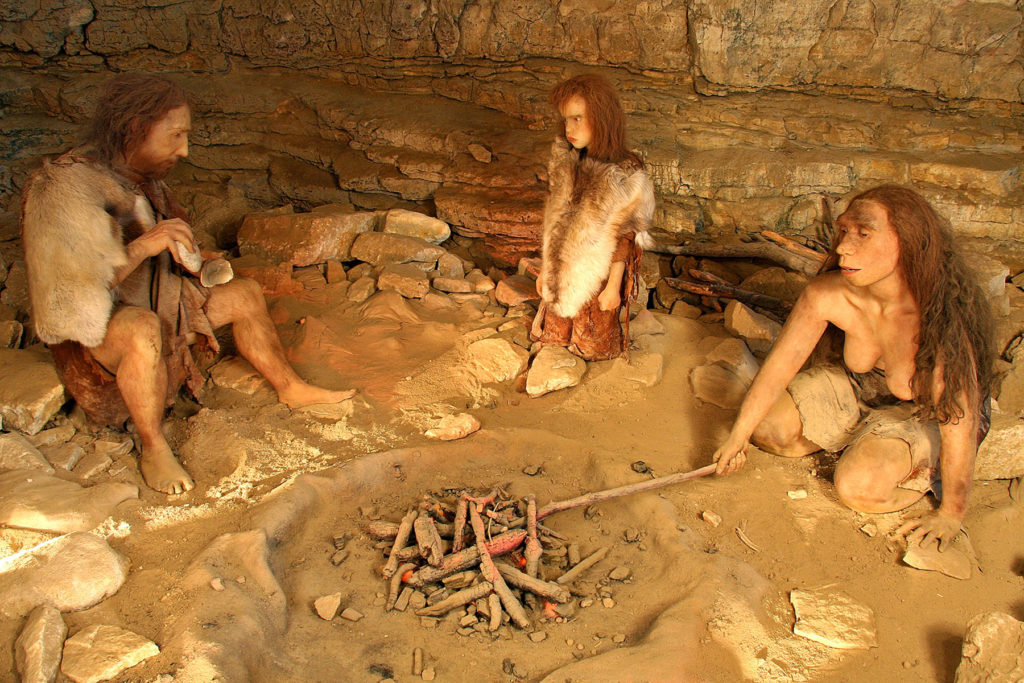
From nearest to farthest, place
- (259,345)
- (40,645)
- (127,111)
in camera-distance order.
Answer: (40,645) < (127,111) < (259,345)

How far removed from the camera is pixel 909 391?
3.38 m

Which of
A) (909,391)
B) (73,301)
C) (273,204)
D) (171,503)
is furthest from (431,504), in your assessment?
(273,204)

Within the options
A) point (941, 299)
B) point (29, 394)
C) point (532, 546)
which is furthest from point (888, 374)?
point (29, 394)

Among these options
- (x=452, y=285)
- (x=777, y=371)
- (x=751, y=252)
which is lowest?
(x=452, y=285)

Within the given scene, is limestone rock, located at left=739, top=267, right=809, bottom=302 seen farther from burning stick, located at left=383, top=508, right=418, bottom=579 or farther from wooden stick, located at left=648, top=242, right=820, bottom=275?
burning stick, located at left=383, top=508, right=418, bottom=579

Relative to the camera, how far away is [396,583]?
2.99 m

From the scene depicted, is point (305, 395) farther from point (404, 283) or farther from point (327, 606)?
point (327, 606)

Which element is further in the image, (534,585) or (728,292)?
(728,292)

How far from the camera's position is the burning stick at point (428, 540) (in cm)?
302

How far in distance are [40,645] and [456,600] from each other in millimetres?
1444

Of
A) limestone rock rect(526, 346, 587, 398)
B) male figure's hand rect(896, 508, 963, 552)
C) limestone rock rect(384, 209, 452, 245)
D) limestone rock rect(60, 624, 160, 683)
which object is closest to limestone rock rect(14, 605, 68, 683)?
limestone rock rect(60, 624, 160, 683)

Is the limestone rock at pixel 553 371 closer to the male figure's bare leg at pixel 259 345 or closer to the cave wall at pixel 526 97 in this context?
the male figure's bare leg at pixel 259 345

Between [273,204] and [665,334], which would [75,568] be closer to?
[665,334]

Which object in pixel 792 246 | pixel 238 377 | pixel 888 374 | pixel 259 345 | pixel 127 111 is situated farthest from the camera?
pixel 792 246
